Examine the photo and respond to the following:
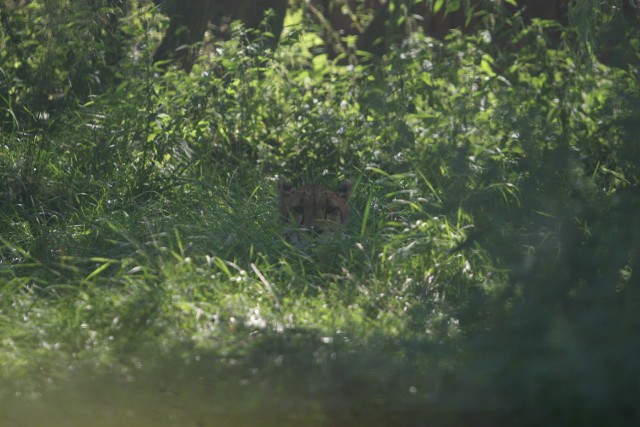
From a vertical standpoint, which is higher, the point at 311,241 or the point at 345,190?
the point at 345,190

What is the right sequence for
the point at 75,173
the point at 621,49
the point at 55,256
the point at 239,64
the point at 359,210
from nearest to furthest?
the point at 621,49, the point at 55,256, the point at 359,210, the point at 75,173, the point at 239,64

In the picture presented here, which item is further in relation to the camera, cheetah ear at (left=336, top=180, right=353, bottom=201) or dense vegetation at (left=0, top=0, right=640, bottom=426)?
cheetah ear at (left=336, top=180, right=353, bottom=201)

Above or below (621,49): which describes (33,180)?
below

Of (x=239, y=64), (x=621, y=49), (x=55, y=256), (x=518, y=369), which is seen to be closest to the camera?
(x=518, y=369)

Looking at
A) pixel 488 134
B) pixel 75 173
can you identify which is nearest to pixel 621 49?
pixel 488 134

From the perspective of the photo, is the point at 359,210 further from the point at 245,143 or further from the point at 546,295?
the point at 546,295

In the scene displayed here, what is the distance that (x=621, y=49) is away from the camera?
18.4 ft

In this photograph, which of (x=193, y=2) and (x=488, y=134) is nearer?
(x=488, y=134)

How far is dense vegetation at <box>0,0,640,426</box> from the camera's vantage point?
4105 mm

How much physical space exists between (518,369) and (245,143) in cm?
486

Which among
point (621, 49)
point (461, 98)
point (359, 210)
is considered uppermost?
point (621, 49)

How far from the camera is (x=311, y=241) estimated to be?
6.32m

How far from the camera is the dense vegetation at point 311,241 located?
4.11m

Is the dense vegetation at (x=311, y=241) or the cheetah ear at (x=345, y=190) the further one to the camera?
the cheetah ear at (x=345, y=190)
